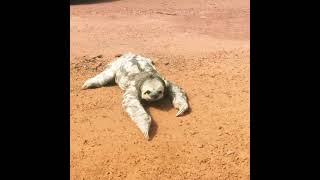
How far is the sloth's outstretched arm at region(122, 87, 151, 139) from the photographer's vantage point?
17.1 ft

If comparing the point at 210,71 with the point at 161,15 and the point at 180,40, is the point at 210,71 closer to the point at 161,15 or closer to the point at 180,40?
the point at 180,40

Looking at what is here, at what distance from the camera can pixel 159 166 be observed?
4.52 meters

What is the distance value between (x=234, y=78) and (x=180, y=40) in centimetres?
278

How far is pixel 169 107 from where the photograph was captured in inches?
236

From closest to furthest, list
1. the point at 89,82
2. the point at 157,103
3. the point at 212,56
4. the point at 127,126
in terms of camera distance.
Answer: the point at 127,126 < the point at 157,103 < the point at 89,82 < the point at 212,56

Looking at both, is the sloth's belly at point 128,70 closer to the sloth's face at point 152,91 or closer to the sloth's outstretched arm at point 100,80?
the sloth's outstretched arm at point 100,80

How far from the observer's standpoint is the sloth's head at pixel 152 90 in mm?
5926

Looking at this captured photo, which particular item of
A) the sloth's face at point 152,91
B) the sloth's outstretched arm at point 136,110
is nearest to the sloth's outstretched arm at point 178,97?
the sloth's face at point 152,91

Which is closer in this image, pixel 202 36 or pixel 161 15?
pixel 202 36

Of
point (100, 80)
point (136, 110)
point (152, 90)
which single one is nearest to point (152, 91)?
point (152, 90)

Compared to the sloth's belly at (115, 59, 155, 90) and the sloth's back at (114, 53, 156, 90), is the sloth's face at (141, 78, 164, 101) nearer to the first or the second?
the sloth's back at (114, 53, 156, 90)

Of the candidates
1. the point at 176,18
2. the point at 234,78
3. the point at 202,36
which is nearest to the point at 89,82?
the point at 234,78

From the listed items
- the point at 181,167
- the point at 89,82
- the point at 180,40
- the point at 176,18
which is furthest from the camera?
the point at 176,18

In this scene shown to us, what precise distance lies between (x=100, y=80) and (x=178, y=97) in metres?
1.47
